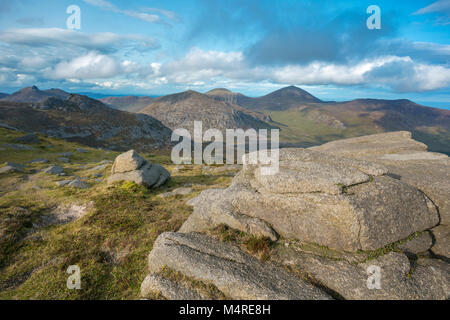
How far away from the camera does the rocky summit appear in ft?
29.5

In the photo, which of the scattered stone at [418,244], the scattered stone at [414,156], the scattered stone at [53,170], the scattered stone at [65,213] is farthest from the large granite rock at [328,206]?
the scattered stone at [53,170]

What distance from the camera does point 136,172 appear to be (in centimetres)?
2430

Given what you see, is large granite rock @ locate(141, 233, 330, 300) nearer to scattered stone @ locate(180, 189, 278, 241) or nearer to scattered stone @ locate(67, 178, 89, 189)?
scattered stone @ locate(180, 189, 278, 241)

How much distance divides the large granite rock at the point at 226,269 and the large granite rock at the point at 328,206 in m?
1.92

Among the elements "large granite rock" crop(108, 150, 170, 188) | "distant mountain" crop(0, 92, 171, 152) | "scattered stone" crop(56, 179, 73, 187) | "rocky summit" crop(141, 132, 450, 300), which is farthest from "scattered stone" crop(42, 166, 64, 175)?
"distant mountain" crop(0, 92, 171, 152)

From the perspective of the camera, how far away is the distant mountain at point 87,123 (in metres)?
111

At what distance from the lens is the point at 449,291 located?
884 centimetres

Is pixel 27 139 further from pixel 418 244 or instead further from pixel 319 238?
pixel 418 244

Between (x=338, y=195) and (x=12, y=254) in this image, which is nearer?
(x=338, y=195)

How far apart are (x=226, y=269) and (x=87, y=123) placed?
14232 centimetres

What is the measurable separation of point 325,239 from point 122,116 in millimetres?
157672

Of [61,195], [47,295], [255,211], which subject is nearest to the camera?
[47,295]

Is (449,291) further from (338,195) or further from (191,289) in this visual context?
(191,289)
